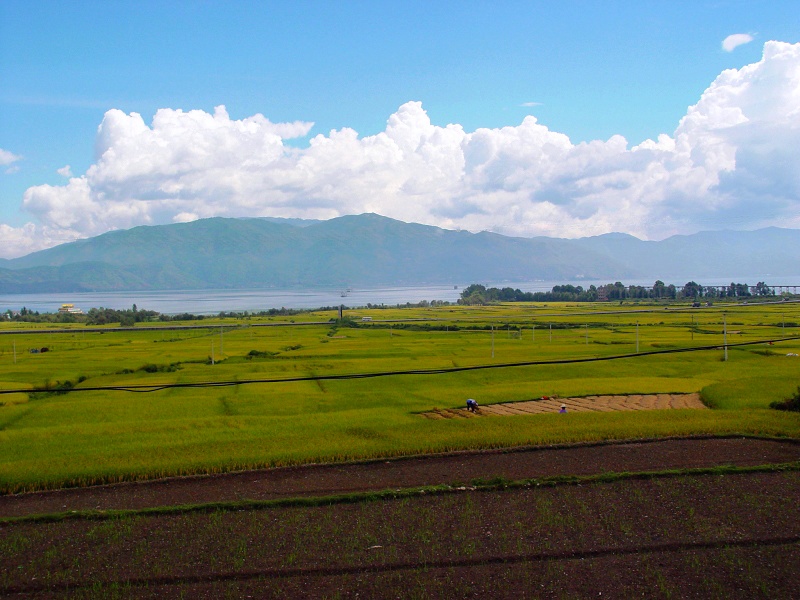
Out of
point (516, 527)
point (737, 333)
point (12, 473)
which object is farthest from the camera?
point (737, 333)

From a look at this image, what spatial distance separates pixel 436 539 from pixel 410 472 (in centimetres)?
313

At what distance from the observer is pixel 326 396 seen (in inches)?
844

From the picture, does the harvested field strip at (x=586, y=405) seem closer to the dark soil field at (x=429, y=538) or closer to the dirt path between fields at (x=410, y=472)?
the dirt path between fields at (x=410, y=472)

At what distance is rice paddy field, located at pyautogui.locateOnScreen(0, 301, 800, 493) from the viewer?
476 inches

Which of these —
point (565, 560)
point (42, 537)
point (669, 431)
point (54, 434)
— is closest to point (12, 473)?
point (42, 537)

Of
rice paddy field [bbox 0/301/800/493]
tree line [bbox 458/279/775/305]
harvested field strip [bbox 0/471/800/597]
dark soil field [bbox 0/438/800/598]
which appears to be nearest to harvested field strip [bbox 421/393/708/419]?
rice paddy field [bbox 0/301/800/493]

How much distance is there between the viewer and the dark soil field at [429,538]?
6.32 m

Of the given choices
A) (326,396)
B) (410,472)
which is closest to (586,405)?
(326,396)

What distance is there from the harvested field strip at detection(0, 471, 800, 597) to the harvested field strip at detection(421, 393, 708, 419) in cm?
851

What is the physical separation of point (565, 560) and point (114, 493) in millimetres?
6836

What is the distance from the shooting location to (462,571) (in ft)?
21.6

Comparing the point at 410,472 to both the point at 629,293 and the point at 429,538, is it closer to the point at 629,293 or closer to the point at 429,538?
the point at 429,538

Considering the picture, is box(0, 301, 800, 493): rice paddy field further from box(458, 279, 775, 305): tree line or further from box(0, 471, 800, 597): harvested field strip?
box(458, 279, 775, 305): tree line

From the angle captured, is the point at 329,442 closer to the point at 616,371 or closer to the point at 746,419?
the point at 746,419
